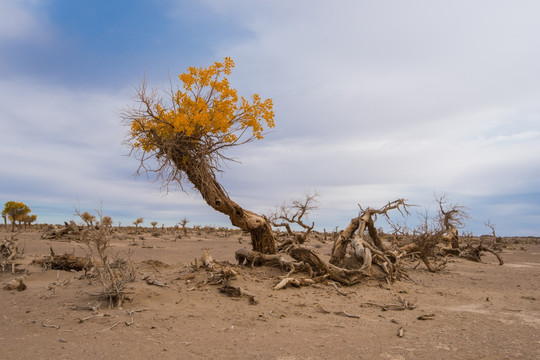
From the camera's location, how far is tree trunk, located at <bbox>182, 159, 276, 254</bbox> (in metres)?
9.98

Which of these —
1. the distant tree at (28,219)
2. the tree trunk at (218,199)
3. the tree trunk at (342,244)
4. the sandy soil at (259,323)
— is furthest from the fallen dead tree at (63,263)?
the distant tree at (28,219)

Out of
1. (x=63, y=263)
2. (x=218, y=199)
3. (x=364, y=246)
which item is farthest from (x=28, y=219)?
(x=364, y=246)

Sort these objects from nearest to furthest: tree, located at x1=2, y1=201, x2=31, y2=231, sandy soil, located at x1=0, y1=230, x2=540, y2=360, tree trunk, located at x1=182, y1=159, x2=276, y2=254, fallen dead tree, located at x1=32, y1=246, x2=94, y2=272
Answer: sandy soil, located at x1=0, y1=230, x2=540, y2=360, tree trunk, located at x1=182, y1=159, x2=276, y2=254, fallen dead tree, located at x1=32, y1=246, x2=94, y2=272, tree, located at x1=2, y1=201, x2=31, y2=231

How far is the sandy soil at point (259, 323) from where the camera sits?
532cm

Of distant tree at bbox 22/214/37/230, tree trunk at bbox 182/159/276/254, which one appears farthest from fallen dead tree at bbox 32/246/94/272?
distant tree at bbox 22/214/37/230

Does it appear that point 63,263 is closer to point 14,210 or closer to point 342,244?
point 342,244

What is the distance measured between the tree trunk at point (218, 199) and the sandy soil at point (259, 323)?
1.43 meters

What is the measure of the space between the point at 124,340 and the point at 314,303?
3823mm

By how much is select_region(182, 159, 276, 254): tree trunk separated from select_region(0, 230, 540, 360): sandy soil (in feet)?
4.68

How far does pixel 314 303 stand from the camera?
796 centimetres

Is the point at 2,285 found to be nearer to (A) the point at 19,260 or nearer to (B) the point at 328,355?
(A) the point at 19,260

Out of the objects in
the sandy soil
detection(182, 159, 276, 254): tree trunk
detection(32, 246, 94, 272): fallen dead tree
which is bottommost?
the sandy soil

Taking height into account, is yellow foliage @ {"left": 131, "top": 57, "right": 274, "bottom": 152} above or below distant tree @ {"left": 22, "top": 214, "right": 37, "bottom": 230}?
above

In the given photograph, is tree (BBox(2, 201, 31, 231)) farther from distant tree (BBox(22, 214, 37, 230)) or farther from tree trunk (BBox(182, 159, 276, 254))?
tree trunk (BBox(182, 159, 276, 254))
